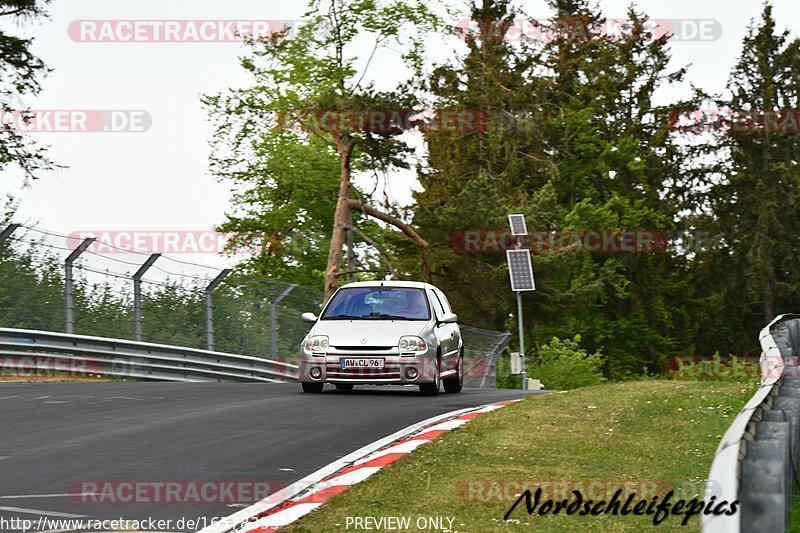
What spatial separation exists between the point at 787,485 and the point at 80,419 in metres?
8.78

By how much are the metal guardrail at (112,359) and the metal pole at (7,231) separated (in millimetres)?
1638

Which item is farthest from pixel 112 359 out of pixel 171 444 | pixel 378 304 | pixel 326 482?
pixel 326 482

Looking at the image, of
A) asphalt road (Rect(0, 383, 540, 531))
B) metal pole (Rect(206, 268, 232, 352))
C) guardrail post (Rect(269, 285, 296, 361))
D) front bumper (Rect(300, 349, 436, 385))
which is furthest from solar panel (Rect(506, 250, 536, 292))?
front bumper (Rect(300, 349, 436, 385))

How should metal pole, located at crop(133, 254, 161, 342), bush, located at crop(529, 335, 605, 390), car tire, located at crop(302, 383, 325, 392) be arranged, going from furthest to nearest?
bush, located at crop(529, 335, 605, 390)
metal pole, located at crop(133, 254, 161, 342)
car tire, located at crop(302, 383, 325, 392)

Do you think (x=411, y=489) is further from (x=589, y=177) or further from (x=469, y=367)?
(x=589, y=177)

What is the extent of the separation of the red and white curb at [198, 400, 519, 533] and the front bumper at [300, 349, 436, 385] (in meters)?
4.02

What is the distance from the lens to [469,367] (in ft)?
115

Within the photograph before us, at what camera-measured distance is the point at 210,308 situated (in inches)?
1050

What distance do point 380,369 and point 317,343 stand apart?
962mm

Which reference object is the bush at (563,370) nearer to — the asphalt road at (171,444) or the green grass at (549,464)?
the asphalt road at (171,444)

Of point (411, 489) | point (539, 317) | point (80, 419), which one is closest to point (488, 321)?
point (539, 317)

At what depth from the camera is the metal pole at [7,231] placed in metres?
20.4

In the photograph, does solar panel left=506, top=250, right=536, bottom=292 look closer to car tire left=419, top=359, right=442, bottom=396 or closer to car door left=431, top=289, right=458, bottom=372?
car door left=431, top=289, right=458, bottom=372

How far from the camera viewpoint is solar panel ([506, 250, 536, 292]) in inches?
1601
